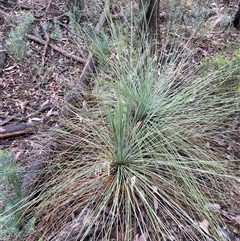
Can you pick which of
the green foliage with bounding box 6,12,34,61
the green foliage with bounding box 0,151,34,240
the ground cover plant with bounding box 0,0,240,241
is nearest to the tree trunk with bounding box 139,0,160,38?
the ground cover plant with bounding box 0,0,240,241

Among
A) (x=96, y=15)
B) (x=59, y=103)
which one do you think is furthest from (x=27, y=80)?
(x=96, y=15)

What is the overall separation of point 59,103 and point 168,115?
1.06m

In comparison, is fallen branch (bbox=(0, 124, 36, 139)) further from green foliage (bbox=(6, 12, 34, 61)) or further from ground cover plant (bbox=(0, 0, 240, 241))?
green foliage (bbox=(6, 12, 34, 61))

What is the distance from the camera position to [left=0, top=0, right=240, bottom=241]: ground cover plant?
1.82 meters

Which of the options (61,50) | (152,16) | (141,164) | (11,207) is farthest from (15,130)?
(152,16)

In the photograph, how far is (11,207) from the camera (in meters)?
1.67

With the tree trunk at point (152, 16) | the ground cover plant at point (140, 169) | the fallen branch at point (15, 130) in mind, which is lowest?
the fallen branch at point (15, 130)

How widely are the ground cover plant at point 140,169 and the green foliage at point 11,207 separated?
62 mm

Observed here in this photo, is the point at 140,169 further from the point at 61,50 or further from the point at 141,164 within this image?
the point at 61,50

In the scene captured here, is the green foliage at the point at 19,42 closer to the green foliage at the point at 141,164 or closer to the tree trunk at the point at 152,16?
the green foliage at the point at 141,164

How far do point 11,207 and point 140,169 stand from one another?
30.4 inches

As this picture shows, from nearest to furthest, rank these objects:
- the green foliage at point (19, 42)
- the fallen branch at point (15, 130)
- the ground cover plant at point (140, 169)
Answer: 1. the ground cover plant at point (140, 169)
2. the fallen branch at point (15, 130)
3. the green foliage at point (19, 42)

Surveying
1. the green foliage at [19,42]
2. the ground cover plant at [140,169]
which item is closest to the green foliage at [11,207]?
the ground cover plant at [140,169]

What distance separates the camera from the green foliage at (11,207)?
165 cm
